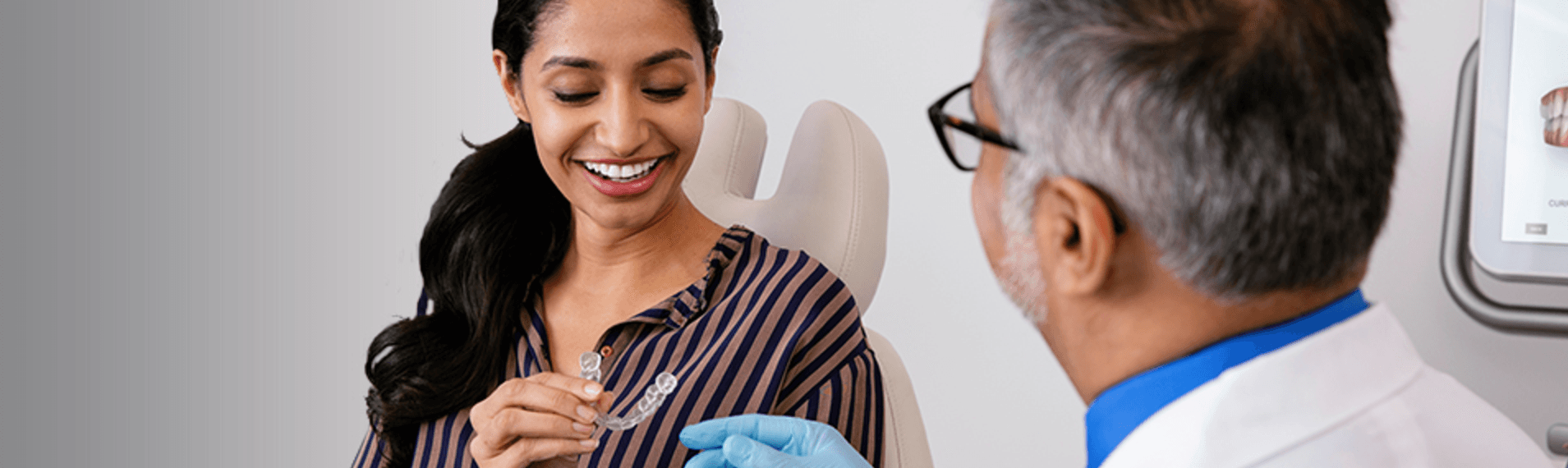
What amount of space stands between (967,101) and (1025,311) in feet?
0.50

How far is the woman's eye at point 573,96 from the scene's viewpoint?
1135 millimetres

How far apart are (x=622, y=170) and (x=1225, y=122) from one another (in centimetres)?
74

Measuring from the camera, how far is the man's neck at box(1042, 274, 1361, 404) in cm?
63

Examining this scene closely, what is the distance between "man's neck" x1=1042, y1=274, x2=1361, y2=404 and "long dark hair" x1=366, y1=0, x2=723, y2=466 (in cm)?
68

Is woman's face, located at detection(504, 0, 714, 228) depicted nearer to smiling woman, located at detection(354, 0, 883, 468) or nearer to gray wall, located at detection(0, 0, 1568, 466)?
smiling woman, located at detection(354, 0, 883, 468)

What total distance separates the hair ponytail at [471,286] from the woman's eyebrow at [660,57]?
34 centimetres

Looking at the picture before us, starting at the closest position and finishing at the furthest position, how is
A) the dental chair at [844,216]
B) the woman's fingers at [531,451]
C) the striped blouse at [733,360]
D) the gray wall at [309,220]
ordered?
the woman's fingers at [531,451], the striped blouse at [733,360], the dental chair at [844,216], the gray wall at [309,220]

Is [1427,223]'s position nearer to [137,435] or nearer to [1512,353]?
[1512,353]

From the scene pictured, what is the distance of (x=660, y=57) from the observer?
1.13 metres

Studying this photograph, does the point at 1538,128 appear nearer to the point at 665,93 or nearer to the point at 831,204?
the point at 831,204

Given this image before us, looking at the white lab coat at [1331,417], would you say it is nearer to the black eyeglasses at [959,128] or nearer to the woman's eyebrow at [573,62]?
the black eyeglasses at [959,128]

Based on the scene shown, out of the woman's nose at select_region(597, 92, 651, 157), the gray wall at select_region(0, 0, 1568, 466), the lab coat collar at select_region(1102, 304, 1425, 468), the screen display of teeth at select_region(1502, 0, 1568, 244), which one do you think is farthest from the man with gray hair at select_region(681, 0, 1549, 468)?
the gray wall at select_region(0, 0, 1568, 466)

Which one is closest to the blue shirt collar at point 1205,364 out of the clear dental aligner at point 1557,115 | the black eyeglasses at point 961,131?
the black eyeglasses at point 961,131

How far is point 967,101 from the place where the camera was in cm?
72
